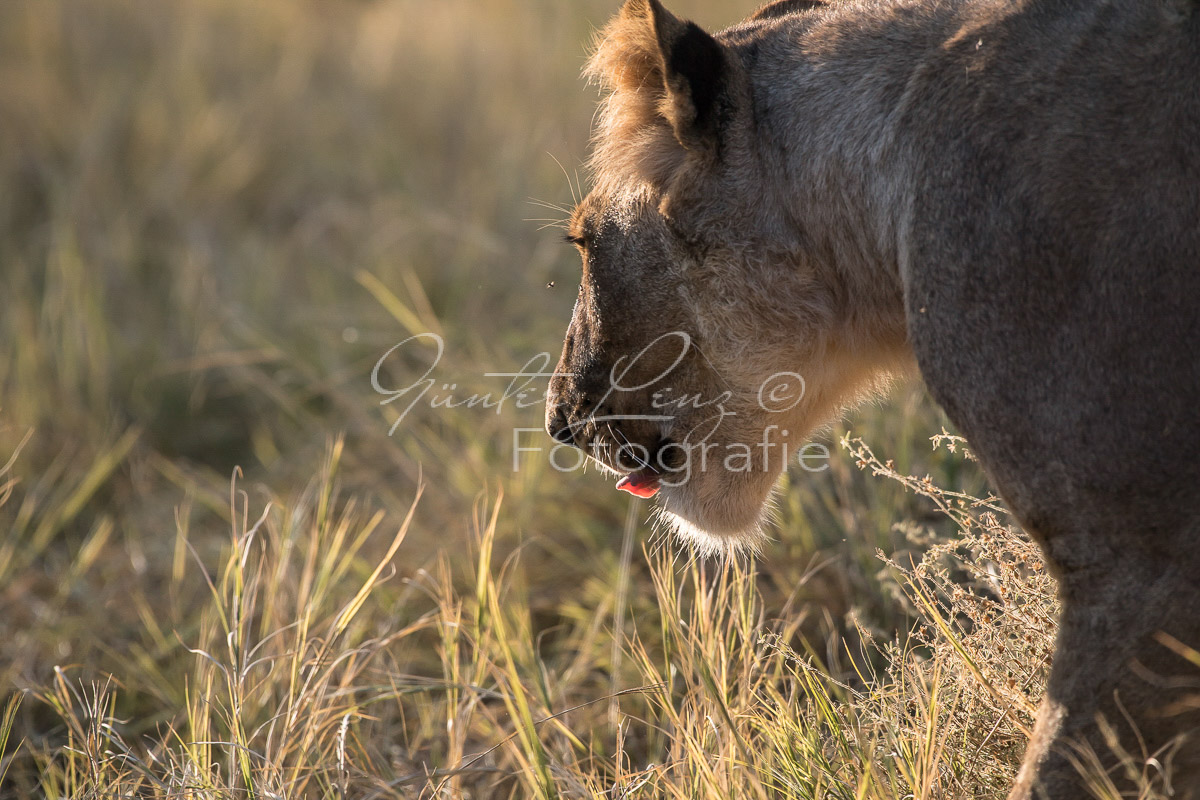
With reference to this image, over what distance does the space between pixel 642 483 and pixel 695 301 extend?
589mm

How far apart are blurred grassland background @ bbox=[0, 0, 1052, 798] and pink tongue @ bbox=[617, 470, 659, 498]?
180mm

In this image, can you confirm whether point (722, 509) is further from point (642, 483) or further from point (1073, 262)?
point (1073, 262)

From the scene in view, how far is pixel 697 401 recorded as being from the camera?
247cm

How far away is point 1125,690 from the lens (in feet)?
5.66

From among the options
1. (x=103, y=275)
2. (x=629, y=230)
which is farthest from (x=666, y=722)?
(x=103, y=275)

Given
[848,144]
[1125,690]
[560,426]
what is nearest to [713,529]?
[560,426]

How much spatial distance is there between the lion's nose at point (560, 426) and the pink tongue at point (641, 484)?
0.17 m

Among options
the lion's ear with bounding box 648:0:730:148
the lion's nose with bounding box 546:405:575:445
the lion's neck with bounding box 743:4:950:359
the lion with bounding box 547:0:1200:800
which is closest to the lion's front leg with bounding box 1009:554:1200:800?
the lion with bounding box 547:0:1200:800

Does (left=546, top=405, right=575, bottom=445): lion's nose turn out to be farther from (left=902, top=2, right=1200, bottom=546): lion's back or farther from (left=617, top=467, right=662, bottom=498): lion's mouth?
(left=902, top=2, right=1200, bottom=546): lion's back

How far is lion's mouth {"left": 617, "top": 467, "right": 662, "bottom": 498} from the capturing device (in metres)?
2.73

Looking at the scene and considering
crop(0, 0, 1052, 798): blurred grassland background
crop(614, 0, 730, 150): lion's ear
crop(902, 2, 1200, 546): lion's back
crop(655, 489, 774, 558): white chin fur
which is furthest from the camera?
crop(655, 489, 774, 558): white chin fur

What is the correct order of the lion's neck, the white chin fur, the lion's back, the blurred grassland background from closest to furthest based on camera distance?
the lion's back < the lion's neck < the blurred grassland background < the white chin fur

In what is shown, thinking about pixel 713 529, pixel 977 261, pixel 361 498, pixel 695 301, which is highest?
pixel 977 261

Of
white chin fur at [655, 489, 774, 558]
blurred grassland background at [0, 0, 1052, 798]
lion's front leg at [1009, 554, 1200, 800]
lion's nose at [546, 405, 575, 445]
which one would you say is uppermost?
lion's front leg at [1009, 554, 1200, 800]
